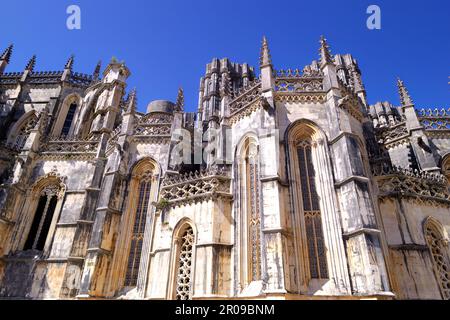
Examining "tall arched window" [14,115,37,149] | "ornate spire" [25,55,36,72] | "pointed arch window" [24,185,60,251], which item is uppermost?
"ornate spire" [25,55,36,72]

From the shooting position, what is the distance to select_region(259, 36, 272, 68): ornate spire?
1634 cm

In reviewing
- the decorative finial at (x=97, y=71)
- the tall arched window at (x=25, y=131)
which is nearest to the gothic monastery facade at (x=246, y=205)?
the tall arched window at (x=25, y=131)

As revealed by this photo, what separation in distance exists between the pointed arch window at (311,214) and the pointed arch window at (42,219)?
16.0 m

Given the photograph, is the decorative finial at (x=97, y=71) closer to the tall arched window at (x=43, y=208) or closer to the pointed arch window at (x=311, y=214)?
the tall arched window at (x=43, y=208)

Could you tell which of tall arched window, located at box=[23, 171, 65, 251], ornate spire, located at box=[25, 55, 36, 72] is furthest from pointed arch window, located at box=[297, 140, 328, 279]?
ornate spire, located at box=[25, 55, 36, 72]

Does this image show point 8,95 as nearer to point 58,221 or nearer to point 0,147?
point 0,147

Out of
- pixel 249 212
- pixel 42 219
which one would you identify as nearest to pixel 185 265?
pixel 249 212

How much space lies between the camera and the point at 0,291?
1705 centimetres

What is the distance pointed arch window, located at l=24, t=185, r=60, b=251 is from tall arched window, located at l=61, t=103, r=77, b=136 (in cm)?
891

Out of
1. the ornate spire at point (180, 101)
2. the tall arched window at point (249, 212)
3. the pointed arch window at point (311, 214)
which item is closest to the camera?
the pointed arch window at point (311, 214)

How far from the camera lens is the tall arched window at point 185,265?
13.7 metres

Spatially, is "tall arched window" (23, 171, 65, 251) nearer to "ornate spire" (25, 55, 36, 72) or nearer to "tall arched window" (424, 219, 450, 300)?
"ornate spire" (25, 55, 36, 72)

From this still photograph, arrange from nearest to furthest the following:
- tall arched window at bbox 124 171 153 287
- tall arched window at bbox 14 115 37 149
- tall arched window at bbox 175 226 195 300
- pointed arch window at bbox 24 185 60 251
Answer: tall arched window at bbox 175 226 195 300 < tall arched window at bbox 124 171 153 287 < pointed arch window at bbox 24 185 60 251 < tall arched window at bbox 14 115 37 149
